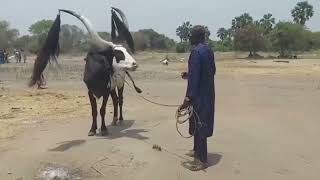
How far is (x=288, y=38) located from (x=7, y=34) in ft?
140

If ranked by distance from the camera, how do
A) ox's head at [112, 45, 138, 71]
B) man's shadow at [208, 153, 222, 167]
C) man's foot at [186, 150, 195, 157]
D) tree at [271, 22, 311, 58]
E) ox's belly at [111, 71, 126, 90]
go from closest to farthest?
man's shadow at [208, 153, 222, 167], man's foot at [186, 150, 195, 157], ox's head at [112, 45, 138, 71], ox's belly at [111, 71, 126, 90], tree at [271, 22, 311, 58]

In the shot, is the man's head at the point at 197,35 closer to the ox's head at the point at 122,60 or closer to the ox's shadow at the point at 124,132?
the ox's head at the point at 122,60

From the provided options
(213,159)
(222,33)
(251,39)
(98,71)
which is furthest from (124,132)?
(222,33)

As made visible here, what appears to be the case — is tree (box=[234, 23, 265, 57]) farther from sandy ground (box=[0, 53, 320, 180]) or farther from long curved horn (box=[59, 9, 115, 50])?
long curved horn (box=[59, 9, 115, 50])

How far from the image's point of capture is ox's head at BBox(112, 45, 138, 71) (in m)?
10.8

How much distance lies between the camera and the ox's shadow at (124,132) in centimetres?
1104

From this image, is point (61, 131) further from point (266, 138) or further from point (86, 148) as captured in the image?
point (266, 138)

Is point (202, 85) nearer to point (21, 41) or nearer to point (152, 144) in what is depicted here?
point (152, 144)

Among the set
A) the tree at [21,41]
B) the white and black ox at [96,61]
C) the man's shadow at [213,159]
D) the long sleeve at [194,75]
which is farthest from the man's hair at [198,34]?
the tree at [21,41]

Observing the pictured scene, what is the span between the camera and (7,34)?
9188 cm

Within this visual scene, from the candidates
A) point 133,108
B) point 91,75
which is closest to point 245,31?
point 133,108

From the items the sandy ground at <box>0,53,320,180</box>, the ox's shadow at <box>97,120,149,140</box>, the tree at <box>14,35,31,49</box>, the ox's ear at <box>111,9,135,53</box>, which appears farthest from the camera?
the tree at <box>14,35,31,49</box>

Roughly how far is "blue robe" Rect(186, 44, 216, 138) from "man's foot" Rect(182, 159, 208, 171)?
0.40 metres

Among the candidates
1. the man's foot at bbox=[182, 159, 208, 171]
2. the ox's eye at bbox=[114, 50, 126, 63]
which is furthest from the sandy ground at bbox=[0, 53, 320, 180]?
the ox's eye at bbox=[114, 50, 126, 63]
